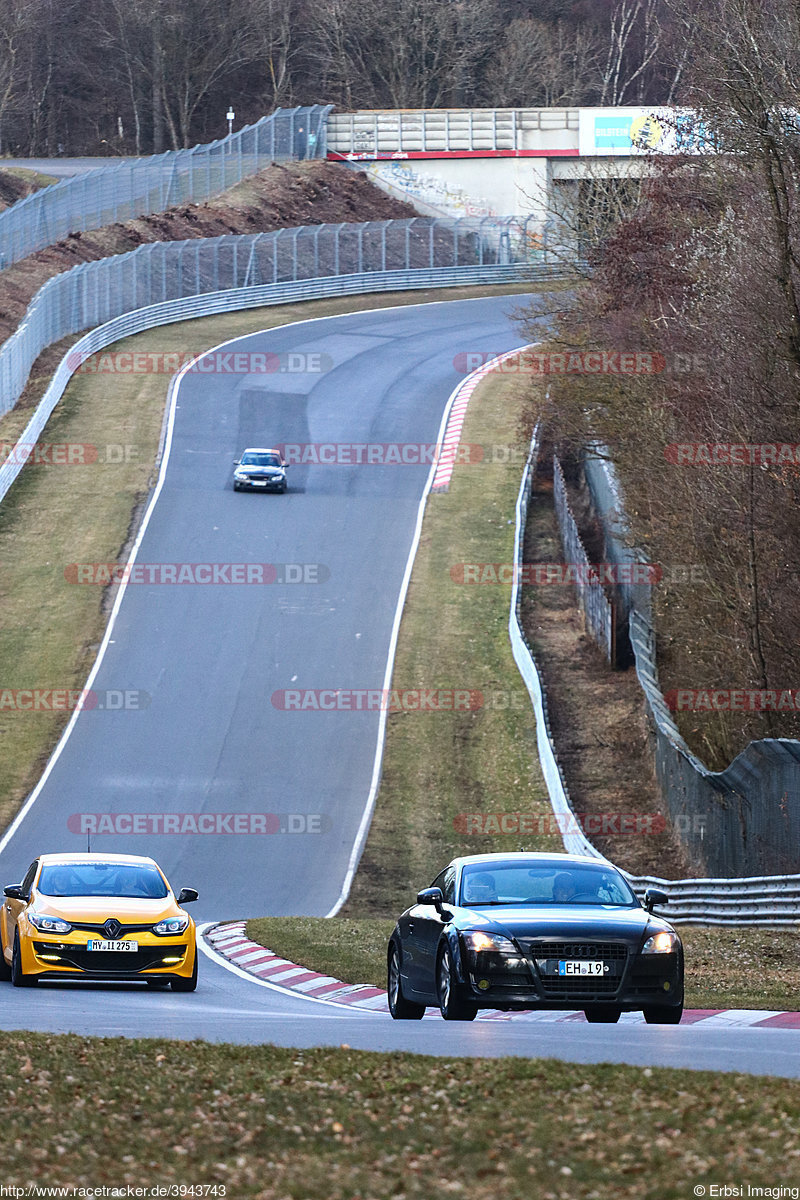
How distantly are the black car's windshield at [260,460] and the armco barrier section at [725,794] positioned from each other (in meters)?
15.9

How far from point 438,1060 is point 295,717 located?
87.3 feet

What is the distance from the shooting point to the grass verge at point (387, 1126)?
6.66 metres

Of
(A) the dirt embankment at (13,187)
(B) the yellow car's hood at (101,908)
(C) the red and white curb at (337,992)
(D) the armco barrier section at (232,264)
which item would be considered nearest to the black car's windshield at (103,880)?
(B) the yellow car's hood at (101,908)

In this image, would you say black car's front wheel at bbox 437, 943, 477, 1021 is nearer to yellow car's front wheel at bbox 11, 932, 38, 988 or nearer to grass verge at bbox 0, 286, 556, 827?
yellow car's front wheel at bbox 11, 932, 38, 988

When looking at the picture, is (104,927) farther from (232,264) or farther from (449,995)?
(232,264)

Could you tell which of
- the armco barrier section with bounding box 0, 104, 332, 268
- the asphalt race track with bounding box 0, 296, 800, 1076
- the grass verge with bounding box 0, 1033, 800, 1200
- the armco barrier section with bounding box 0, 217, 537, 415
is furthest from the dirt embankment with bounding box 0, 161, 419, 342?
the grass verge with bounding box 0, 1033, 800, 1200

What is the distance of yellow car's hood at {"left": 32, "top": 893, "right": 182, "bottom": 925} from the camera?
16.0m

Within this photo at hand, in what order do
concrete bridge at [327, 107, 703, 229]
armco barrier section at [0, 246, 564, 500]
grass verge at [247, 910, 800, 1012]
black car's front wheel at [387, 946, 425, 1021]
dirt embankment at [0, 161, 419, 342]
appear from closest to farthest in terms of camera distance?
black car's front wheel at [387, 946, 425, 1021] < grass verge at [247, 910, 800, 1012] < armco barrier section at [0, 246, 564, 500] < dirt embankment at [0, 161, 419, 342] < concrete bridge at [327, 107, 703, 229]

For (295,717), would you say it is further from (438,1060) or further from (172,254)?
(172,254)

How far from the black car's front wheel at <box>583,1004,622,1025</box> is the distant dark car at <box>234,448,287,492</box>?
124 feet

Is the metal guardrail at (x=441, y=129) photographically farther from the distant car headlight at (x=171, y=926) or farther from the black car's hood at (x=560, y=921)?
the black car's hood at (x=560, y=921)

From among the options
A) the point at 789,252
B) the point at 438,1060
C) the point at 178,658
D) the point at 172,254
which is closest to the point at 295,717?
the point at 178,658

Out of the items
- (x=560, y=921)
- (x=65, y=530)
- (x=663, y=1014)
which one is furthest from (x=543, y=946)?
(x=65, y=530)

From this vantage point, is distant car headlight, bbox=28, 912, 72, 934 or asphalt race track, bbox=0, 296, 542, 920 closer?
distant car headlight, bbox=28, 912, 72, 934
